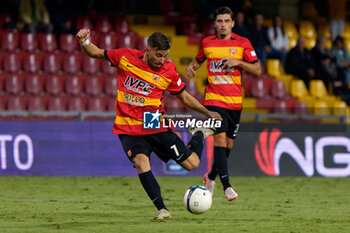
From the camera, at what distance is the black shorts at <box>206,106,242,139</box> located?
9859 millimetres

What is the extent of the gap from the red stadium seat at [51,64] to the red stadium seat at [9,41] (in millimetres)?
846

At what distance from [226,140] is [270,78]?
27.7 feet

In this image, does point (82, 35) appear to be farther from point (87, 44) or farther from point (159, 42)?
point (159, 42)

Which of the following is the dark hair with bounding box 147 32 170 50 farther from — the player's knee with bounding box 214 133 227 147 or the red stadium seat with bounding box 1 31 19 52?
the red stadium seat with bounding box 1 31 19 52

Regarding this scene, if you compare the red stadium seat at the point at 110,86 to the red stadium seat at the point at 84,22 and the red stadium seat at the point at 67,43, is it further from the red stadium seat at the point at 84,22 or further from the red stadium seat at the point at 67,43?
the red stadium seat at the point at 84,22

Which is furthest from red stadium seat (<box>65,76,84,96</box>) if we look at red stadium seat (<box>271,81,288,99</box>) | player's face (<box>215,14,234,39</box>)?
player's face (<box>215,14,234,39</box>)

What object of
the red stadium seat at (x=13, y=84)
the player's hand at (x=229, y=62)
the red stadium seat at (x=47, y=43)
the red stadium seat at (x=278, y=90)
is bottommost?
the red stadium seat at (x=278, y=90)

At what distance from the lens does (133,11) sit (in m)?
20.5

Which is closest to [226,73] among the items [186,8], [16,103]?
[16,103]

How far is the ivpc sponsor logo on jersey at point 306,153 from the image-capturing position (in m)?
14.3

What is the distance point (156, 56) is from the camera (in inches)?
306

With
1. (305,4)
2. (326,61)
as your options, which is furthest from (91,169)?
(305,4)

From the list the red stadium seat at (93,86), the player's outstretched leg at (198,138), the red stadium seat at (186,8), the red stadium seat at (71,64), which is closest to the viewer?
the player's outstretched leg at (198,138)

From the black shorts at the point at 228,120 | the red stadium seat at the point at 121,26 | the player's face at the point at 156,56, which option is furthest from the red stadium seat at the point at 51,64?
the player's face at the point at 156,56
